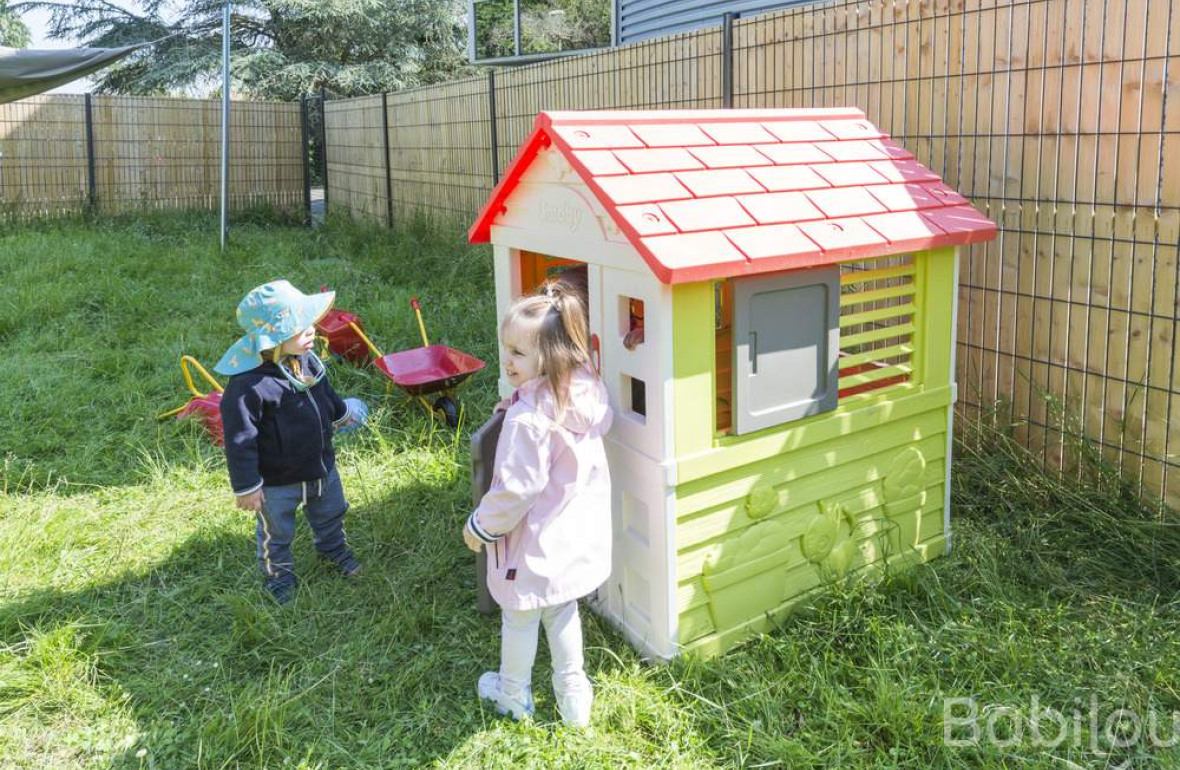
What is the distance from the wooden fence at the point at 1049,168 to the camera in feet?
11.3

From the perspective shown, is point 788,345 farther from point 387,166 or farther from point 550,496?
point 387,166

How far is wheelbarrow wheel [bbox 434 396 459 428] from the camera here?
4.96 meters

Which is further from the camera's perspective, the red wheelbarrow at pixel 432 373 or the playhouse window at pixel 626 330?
the red wheelbarrow at pixel 432 373

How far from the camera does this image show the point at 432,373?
202 inches

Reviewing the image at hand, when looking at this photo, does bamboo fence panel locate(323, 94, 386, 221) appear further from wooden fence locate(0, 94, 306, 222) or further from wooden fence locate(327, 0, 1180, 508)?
wooden fence locate(327, 0, 1180, 508)

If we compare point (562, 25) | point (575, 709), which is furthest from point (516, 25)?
point (575, 709)

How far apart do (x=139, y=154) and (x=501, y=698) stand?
11.4m

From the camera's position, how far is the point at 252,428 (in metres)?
3.25

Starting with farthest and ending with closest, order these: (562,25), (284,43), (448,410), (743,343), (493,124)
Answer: (284,43) → (562,25) → (493,124) → (448,410) → (743,343)

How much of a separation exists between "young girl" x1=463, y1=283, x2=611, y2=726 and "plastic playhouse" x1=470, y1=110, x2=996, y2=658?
0.23 m

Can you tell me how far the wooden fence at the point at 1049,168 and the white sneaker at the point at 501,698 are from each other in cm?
240

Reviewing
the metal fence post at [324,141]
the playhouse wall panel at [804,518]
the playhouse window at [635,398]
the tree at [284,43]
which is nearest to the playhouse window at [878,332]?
the playhouse wall panel at [804,518]

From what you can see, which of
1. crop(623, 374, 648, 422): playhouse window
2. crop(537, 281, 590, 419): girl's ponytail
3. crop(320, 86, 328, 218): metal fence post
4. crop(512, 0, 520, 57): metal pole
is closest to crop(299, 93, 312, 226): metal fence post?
crop(320, 86, 328, 218): metal fence post

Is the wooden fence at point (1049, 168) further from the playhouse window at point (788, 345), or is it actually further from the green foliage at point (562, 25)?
the green foliage at point (562, 25)
